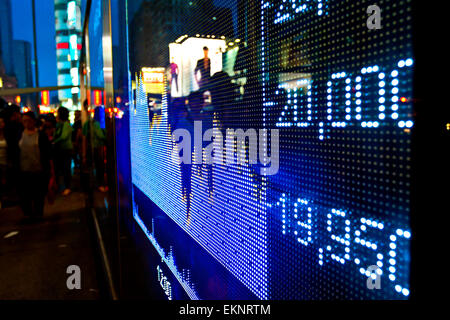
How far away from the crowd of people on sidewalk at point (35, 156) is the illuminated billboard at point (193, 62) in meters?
3.01

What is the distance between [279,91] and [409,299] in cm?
58

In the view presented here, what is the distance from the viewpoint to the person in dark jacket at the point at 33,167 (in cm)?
549

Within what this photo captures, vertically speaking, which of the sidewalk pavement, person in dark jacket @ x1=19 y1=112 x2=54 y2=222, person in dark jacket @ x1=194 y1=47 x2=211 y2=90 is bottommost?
the sidewalk pavement

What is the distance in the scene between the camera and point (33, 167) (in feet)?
18.3

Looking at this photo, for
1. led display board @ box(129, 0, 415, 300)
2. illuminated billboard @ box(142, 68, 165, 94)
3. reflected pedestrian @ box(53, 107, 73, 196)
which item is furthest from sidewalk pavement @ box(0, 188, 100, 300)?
led display board @ box(129, 0, 415, 300)

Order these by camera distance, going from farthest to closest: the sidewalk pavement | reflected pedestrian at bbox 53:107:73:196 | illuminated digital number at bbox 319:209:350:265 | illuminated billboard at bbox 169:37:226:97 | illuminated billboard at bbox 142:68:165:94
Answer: reflected pedestrian at bbox 53:107:73:196
the sidewalk pavement
illuminated billboard at bbox 142:68:165:94
illuminated billboard at bbox 169:37:226:97
illuminated digital number at bbox 319:209:350:265

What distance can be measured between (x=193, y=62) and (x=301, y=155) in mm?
855

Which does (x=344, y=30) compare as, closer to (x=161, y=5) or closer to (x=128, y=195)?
(x=161, y=5)

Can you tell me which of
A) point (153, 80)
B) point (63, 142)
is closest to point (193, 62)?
point (153, 80)

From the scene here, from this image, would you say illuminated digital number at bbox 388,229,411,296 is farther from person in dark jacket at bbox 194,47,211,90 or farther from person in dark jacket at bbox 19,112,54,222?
person in dark jacket at bbox 19,112,54,222

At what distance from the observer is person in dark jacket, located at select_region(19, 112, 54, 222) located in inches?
216

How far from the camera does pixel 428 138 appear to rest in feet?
1.82

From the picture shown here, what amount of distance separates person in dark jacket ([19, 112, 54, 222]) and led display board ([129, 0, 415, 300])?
15.9 ft

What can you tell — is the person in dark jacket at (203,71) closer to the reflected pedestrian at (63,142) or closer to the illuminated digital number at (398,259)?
the illuminated digital number at (398,259)
